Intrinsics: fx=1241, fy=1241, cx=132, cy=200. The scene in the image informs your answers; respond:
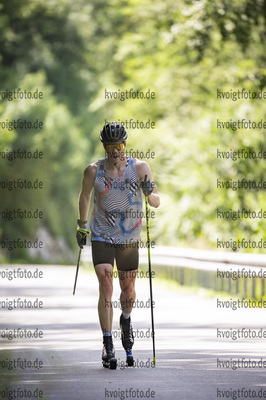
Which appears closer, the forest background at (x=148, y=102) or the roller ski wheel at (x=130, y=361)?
the roller ski wheel at (x=130, y=361)

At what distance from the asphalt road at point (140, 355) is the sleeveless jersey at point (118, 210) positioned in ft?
3.82

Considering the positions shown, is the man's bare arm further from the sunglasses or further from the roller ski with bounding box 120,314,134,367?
the roller ski with bounding box 120,314,134,367

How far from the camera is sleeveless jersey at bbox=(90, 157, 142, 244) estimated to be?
434 inches

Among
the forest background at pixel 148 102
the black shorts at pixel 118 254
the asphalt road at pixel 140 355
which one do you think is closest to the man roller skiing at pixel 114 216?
the black shorts at pixel 118 254

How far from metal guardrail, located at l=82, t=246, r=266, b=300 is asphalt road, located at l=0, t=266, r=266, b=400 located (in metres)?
0.54

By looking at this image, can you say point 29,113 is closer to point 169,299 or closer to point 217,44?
point 217,44

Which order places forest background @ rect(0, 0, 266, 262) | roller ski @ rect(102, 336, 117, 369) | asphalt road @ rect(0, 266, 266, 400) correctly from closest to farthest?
asphalt road @ rect(0, 266, 266, 400) → roller ski @ rect(102, 336, 117, 369) → forest background @ rect(0, 0, 266, 262)

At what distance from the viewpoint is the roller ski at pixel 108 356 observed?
1077 centimetres

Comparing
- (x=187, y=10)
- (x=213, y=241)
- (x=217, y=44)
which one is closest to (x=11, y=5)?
(x=217, y=44)

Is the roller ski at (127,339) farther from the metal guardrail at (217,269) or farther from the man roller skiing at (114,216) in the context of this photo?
the metal guardrail at (217,269)

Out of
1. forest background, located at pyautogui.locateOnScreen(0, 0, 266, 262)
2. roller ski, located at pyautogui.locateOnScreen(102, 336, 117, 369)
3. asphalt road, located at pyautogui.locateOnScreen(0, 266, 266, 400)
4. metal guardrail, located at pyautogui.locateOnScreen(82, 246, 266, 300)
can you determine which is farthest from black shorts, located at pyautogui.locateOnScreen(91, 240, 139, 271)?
forest background, located at pyautogui.locateOnScreen(0, 0, 266, 262)

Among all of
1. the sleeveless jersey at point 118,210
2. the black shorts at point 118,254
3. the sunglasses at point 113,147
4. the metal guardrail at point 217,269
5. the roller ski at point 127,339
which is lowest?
the roller ski at point 127,339

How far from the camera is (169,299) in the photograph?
64.7 ft

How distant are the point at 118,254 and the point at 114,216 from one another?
35 cm
